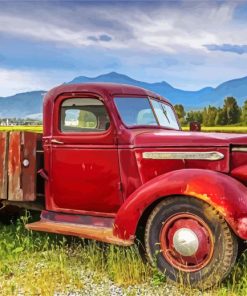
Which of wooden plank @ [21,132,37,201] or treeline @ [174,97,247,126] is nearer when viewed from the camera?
wooden plank @ [21,132,37,201]

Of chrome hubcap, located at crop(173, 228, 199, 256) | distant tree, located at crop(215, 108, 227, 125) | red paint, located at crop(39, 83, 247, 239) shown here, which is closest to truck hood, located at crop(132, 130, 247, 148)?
red paint, located at crop(39, 83, 247, 239)

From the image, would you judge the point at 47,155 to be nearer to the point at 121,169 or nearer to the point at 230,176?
the point at 121,169

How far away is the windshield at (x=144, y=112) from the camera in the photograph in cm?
564

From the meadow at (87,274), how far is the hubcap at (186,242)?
0.71ft

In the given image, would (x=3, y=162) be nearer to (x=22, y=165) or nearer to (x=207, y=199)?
(x=22, y=165)

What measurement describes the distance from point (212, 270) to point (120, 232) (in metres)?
0.96

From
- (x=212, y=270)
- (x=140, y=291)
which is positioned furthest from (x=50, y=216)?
(x=212, y=270)

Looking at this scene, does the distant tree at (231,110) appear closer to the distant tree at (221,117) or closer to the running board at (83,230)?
the distant tree at (221,117)

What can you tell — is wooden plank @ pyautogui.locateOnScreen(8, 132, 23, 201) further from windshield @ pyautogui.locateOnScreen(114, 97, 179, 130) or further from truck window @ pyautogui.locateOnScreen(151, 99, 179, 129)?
truck window @ pyautogui.locateOnScreen(151, 99, 179, 129)

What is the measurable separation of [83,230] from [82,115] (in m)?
1.33

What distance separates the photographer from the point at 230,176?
486 centimetres

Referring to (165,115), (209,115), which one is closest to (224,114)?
(209,115)

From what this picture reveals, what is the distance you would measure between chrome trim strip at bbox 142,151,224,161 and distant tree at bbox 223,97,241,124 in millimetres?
45347

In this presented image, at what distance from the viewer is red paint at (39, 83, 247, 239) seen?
459 centimetres
